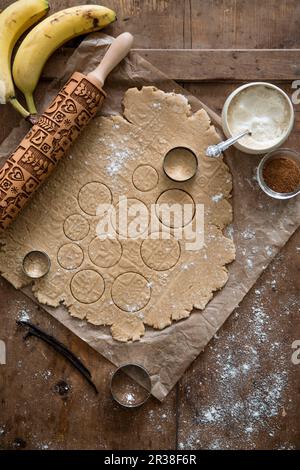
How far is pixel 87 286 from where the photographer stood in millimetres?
1682

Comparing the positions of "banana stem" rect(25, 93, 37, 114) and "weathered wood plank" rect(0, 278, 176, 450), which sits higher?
"banana stem" rect(25, 93, 37, 114)

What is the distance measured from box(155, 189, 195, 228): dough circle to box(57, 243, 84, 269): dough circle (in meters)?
0.27

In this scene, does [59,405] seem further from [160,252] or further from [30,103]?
[30,103]

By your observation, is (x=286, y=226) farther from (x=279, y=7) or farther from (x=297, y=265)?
(x=279, y=7)

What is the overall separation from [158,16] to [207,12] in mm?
153

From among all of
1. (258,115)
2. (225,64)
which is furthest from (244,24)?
(258,115)

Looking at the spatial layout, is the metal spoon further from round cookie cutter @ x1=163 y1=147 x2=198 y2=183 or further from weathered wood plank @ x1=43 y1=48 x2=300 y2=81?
weathered wood plank @ x1=43 y1=48 x2=300 y2=81

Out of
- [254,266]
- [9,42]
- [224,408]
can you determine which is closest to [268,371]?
[224,408]

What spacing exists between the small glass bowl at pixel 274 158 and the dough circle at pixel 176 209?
0.22 m

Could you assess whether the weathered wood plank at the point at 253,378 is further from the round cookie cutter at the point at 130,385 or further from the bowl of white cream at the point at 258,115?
the bowl of white cream at the point at 258,115

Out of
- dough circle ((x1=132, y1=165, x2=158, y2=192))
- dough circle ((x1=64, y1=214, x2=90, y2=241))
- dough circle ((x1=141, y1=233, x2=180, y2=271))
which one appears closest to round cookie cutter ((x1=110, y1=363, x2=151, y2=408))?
dough circle ((x1=141, y1=233, x2=180, y2=271))

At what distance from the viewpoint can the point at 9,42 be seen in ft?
5.44

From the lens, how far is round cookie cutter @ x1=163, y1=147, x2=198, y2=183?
168 cm
